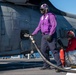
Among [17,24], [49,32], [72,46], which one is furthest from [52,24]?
[17,24]

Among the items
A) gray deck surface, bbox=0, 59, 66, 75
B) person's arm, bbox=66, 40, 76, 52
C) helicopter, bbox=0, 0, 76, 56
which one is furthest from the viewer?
helicopter, bbox=0, 0, 76, 56

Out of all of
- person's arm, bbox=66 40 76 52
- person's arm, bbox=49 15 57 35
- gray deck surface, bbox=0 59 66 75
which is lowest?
gray deck surface, bbox=0 59 66 75

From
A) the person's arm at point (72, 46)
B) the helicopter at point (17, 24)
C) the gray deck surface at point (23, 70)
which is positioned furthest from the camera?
the helicopter at point (17, 24)

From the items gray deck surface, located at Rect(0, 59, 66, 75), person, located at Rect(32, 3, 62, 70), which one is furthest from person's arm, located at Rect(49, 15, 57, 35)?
gray deck surface, located at Rect(0, 59, 66, 75)

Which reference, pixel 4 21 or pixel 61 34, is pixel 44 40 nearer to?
pixel 4 21

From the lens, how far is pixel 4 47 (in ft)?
30.5

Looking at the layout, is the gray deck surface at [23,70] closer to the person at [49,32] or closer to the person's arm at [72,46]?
the person at [49,32]

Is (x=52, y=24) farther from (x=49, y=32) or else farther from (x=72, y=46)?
(x=72, y=46)

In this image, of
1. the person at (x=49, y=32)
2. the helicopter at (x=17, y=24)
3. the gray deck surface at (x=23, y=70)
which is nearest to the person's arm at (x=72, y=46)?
the person at (x=49, y=32)

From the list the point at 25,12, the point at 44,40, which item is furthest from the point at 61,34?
the point at 44,40

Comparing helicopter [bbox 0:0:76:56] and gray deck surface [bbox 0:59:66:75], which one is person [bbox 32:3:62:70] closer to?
gray deck surface [bbox 0:59:66:75]

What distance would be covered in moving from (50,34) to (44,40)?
25.4 inches

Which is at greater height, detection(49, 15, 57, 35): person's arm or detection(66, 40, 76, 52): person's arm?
detection(49, 15, 57, 35): person's arm

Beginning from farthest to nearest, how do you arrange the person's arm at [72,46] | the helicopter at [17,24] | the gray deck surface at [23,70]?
the helicopter at [17,24]
the person's arm at [72,46]
the gray deck surface at [23,70]
